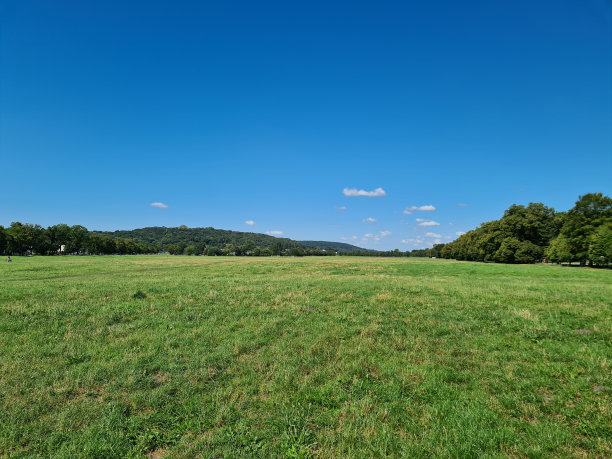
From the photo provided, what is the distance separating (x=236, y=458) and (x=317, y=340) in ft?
18.7

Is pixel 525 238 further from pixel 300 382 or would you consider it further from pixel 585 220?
pixel 300 382

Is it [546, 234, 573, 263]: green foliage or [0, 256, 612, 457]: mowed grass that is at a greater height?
[546, 234, 573, 263]: green foliage

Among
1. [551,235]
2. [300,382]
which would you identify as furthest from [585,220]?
[300,382]

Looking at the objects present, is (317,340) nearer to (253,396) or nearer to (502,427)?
(253,396)

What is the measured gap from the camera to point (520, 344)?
10125mm

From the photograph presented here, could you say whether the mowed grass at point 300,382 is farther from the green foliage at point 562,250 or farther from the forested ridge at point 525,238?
the green foliage at point 562,250

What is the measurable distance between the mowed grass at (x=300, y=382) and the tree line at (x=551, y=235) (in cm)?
5576

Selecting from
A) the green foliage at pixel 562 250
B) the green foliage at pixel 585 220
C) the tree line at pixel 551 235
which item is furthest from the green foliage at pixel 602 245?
the green foliage at pixel 562 250

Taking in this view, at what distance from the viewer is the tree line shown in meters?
52.7

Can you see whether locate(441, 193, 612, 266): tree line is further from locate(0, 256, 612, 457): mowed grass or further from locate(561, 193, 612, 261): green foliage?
locate(0, 256, 612, 457): mowed grass

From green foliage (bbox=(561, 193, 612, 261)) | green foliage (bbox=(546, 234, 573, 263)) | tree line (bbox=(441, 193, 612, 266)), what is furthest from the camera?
green foliage (bbox=(546, 234, 573, 263))

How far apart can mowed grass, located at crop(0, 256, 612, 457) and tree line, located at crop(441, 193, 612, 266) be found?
55758 millimetres

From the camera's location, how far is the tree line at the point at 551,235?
5269cm

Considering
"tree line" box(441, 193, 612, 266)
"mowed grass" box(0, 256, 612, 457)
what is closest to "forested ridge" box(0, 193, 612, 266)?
"tree line" box(441, 193, 612, 266)
